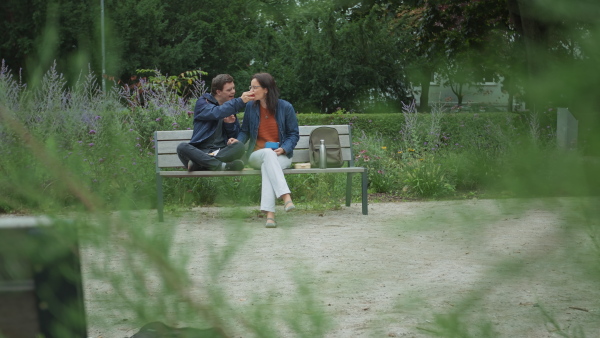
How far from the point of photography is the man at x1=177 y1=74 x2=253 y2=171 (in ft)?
20.2

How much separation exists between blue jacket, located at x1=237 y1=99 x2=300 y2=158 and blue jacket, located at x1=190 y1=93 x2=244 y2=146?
0.45 ft

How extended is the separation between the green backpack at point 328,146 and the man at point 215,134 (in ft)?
2.49

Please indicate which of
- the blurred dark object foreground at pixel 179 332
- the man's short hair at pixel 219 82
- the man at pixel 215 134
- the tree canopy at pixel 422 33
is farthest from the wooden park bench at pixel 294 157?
the blurred dark object foreground at pixel 179 332

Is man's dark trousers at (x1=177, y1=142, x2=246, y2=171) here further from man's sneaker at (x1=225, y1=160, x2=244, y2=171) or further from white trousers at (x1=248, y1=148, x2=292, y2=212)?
white trousers at (x1=248, y1=148, x2=292, y2=212)

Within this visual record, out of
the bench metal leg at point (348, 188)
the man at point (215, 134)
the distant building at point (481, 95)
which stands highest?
the distant building at point (481, 95)

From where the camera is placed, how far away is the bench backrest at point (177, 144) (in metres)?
6.84

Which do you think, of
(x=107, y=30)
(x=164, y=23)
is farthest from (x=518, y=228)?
(x=164, y=23)

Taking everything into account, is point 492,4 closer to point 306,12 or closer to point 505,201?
point 306,12

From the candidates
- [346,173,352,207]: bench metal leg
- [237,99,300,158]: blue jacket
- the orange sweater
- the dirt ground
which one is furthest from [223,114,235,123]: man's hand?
the dirt ground

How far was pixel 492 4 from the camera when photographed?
2.68 feet

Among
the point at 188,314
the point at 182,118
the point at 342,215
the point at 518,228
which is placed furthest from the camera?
the point at 182,118

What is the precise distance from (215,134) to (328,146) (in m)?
1.13

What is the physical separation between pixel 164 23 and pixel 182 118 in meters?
7.10

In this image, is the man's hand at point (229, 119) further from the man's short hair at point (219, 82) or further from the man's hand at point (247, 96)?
the man's hand at point (247, 96)
